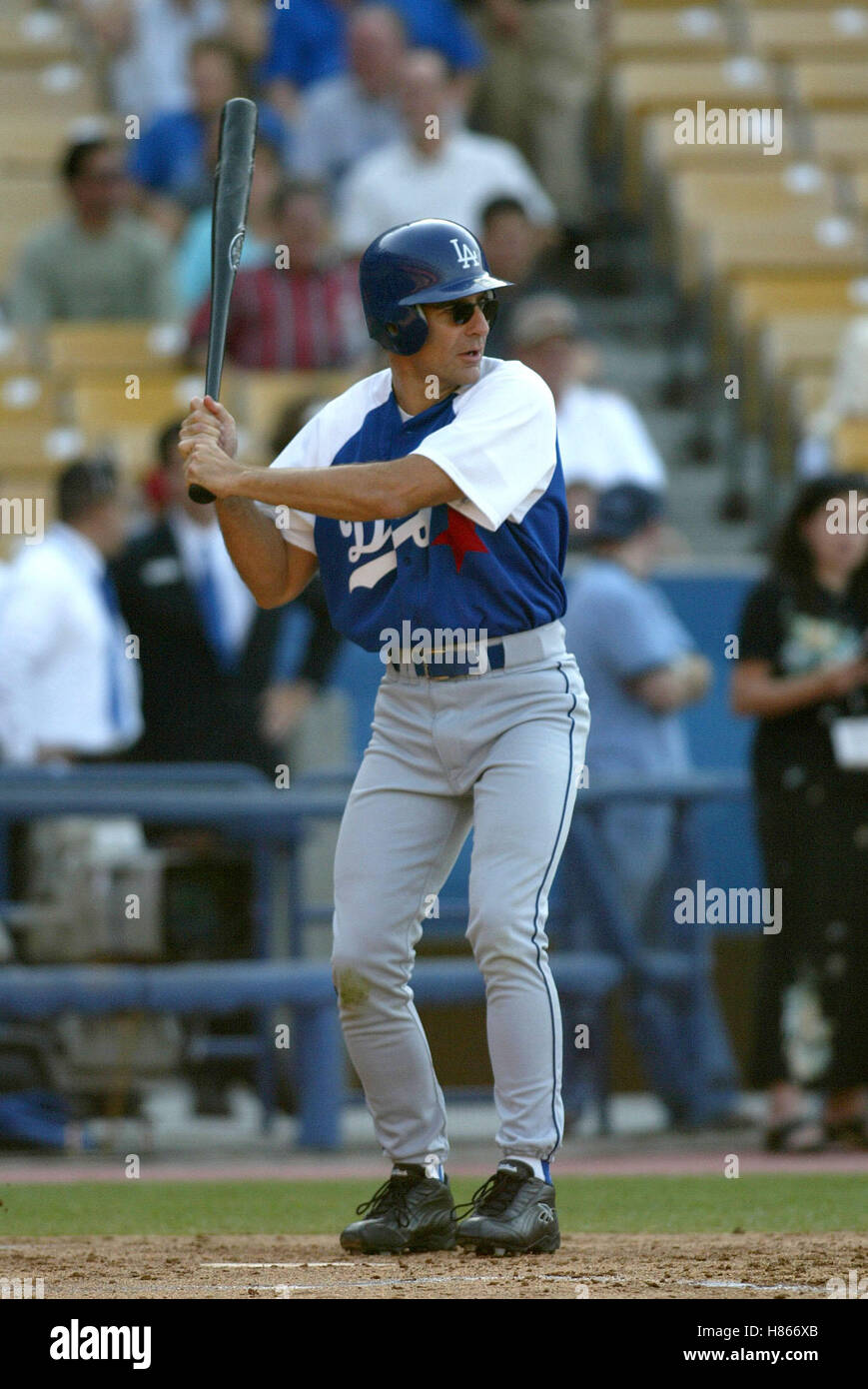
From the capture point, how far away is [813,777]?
7898 millimetres

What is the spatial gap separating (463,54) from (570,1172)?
7503 mm

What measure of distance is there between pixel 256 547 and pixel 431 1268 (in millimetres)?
1490

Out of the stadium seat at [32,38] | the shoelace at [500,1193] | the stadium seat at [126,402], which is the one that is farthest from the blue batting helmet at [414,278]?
the stadium seat at [32,38]

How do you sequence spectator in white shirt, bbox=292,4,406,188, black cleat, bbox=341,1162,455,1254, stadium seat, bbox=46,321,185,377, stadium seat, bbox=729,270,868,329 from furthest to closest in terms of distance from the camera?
1. spectator in white shirt, bbox=292,4,406,188
2. stadium seat, bbox=729,270,868,329
3. stadium seat, bbox=46,321,185,377
4. black cleat, bbox=341,1162,455,1254

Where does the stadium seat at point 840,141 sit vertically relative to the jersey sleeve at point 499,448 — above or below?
above

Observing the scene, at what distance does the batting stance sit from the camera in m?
4.85

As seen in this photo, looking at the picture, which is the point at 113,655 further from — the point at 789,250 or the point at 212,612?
the point at 789,250

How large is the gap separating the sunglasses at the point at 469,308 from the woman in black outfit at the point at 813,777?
2.95 m

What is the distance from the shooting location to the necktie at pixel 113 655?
28.8ft

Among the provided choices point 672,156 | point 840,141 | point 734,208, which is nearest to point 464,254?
point 734,208

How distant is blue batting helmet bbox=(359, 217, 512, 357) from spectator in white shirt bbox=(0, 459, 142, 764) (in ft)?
12.7

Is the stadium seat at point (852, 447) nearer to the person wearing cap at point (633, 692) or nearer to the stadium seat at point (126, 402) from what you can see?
the person wearing cap at point (633, 692)

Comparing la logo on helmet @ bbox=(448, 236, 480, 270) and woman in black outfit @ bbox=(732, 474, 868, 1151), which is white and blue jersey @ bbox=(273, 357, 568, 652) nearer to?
la logo on helmet @ bbox=(448, 236, 480, 270)

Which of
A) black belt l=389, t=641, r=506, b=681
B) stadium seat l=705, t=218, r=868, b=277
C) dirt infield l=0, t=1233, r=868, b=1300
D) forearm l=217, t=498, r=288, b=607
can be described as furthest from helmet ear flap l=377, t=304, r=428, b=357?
stadium seat l=705, t=218, r=868, b=277
